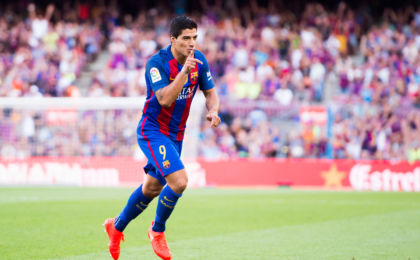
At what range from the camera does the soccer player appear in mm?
6266

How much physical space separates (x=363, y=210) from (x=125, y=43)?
53.5 ft

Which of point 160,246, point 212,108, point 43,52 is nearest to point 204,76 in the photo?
point 212,108

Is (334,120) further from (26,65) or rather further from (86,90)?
(26,65)

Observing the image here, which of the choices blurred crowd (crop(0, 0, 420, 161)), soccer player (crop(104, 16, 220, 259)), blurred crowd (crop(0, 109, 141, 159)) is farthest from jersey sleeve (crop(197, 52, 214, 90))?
blurred crowd (crop(0, 0, 420, 161))

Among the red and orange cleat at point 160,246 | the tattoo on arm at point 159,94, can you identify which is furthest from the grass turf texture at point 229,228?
the tattoo on arm at point 159,94

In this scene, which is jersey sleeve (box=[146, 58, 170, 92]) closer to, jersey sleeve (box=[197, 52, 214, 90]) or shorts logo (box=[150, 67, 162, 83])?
shorts logo (box=[150, 67, 162, 83])

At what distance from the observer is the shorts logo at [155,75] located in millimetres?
6270

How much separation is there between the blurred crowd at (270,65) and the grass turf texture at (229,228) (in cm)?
655

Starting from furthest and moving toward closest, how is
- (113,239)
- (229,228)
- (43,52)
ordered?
1. (43,52)
2. (229,228)
3. (113,239)

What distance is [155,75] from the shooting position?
247 inches

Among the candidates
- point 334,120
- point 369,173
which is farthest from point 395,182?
point 334,120

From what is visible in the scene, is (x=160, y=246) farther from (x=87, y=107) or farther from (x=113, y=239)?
(x=87, y=107)

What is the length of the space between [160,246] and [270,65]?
1871cm

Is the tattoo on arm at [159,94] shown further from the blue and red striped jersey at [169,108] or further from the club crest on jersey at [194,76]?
the club crest on jersey at [194,76]
